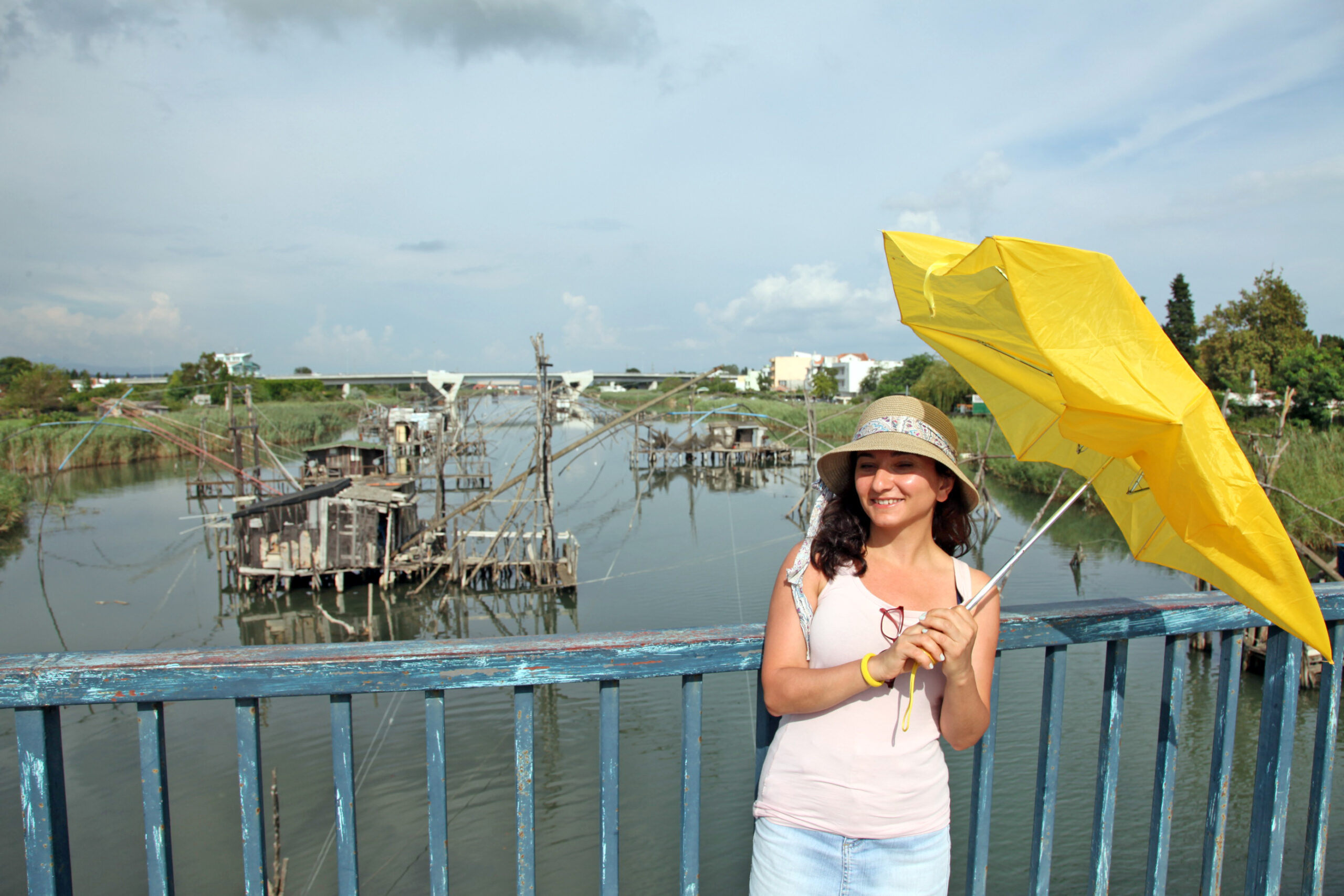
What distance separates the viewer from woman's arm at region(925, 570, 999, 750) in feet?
5.00

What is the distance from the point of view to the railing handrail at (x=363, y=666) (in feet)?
5.08

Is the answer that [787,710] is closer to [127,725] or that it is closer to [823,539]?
[823,539]

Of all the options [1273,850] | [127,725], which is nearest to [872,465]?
[1273,850]

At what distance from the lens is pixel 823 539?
1.80 m

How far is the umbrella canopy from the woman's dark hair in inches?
15.8

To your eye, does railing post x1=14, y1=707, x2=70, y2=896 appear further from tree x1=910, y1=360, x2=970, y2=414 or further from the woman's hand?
tree x1=910, y1=360, x2=970, y2=414

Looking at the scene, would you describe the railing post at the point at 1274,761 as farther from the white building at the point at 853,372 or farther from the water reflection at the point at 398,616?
the white building at the point at 853,372

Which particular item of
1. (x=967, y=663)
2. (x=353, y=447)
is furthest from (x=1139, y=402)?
(x=353, y=447)

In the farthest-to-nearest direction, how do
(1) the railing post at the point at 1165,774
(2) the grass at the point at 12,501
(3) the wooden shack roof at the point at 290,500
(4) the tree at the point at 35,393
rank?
(4) the tree at the point at 35,393 < (2) the grass at the point at 12,501 < (3) the wooden shack roof at the point at 290,500 < (1) the railing post at the point at 1165,774

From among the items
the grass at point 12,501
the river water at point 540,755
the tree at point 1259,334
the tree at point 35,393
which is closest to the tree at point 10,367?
the tree at point 35,393

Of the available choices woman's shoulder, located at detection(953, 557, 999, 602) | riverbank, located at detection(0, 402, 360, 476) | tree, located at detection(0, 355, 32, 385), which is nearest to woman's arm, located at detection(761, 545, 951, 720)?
woman's shoulder, located at detection(953, 557, 999, 602)

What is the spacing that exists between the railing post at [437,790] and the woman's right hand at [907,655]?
0.90 m

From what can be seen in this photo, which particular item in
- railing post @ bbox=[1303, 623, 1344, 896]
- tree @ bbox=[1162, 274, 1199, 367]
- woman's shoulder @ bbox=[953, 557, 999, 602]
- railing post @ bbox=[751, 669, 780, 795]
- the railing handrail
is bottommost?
railing post @ bbox=[1303, 623, 1344, 896]

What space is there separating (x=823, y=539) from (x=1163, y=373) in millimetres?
757
